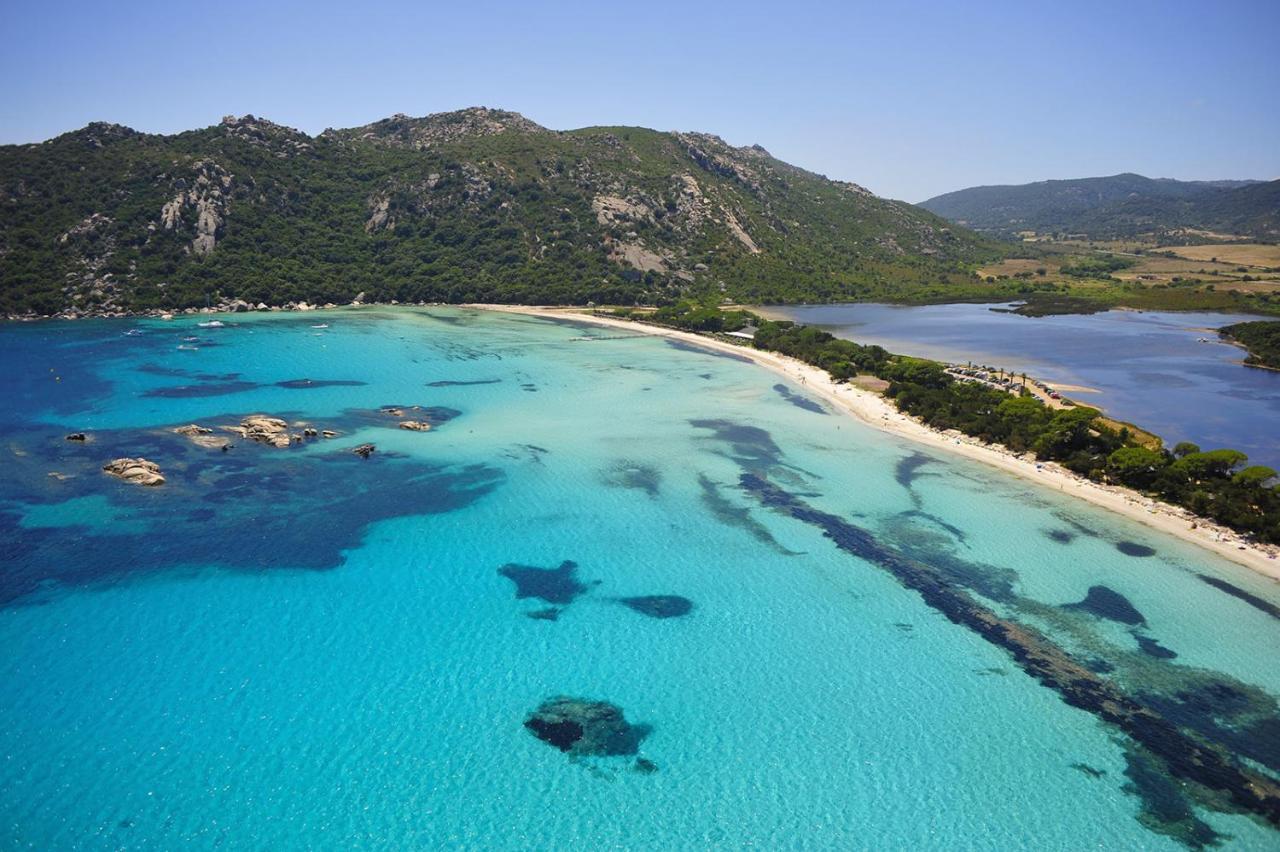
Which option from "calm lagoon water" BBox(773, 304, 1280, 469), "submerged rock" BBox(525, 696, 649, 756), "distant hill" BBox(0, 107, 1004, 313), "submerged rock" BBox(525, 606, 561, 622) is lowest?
"submerged rock" BBox(525, 696, 649, 756)

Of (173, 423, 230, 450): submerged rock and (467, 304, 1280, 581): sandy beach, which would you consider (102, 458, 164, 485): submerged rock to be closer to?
(173, 423, 230, 450): submerged rock

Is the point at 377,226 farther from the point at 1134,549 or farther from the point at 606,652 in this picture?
the point at 1134,549

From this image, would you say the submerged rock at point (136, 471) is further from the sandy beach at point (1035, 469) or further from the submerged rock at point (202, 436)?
the sandy beach at point (1035, 469)

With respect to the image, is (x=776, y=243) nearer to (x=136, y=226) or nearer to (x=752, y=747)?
(x=136, y=226)

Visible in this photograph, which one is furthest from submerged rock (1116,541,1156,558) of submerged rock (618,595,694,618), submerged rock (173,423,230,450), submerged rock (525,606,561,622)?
submerged rock (173,423,230,450)

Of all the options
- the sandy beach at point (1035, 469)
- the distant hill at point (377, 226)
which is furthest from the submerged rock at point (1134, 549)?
the distant hill at point (377, 226)

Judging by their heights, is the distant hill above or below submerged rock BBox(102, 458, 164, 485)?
above

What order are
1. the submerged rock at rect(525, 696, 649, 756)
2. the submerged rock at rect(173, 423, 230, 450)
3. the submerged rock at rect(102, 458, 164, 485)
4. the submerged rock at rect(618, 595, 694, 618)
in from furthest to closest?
the submerged rock at rect(173, 423, 230, 450) < the submerged rock at rect(102, 458, 164, 485) < the submerged rock at rect(618, 595, 694, 618) < the submerged rock at rect(525, 696, 649, 756)
